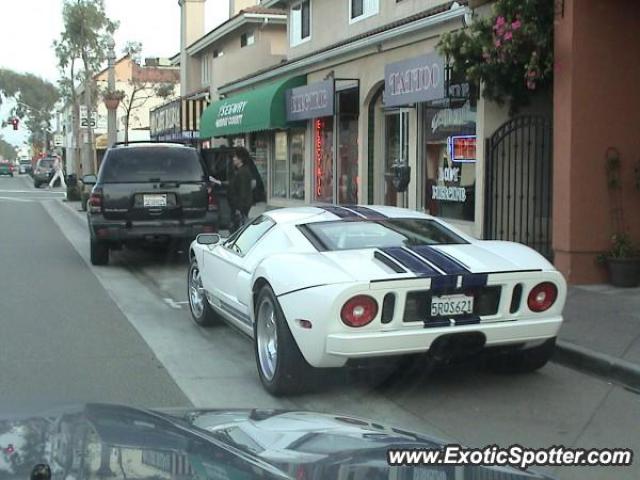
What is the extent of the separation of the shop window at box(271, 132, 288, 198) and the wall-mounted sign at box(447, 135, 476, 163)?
9705mm

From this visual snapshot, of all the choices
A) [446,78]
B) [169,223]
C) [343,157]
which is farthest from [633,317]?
[343,157]

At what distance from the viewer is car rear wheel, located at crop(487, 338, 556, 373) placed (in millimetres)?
6184

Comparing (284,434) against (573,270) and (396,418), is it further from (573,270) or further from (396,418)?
(573,270)

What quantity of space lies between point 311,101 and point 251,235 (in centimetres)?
1136

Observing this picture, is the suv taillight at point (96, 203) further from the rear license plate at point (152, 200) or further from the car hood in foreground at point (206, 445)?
the car hood in foreground at point (206, 445)

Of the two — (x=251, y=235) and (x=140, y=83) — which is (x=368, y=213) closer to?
(x=251, y=235)

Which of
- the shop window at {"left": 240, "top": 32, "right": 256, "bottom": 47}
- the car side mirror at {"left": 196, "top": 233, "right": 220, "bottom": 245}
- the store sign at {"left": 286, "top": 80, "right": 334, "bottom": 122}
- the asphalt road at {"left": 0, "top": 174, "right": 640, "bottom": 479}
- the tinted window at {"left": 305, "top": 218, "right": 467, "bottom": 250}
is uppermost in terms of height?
the shop window at {"left": 240, "top": 32, "right": 256, "bottom": 47}

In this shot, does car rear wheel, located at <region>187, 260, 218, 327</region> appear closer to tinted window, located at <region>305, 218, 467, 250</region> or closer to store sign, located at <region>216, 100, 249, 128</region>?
tinted window, located at <region>305, 218, 467, 250</region>

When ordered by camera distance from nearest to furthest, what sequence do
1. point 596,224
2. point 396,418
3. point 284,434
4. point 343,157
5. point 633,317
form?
point 284,434 → point 396,418 → point 633,317 → point 596,224 → point 343,157

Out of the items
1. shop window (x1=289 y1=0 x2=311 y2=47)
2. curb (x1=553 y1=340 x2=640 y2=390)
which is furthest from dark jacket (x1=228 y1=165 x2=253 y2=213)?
curb (x1=553 y1=340 x2=640 y2=390)

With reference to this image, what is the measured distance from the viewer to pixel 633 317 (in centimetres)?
807

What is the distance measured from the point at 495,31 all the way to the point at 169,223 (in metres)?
5.58

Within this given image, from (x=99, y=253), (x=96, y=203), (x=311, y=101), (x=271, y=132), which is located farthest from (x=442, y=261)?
(x=271, y=132)

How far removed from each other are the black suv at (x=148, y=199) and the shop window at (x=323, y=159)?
672 centimetres
